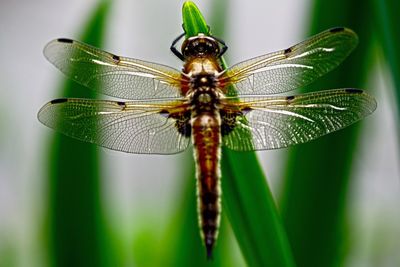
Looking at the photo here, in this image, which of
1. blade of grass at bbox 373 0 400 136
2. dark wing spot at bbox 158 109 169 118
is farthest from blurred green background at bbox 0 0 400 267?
dark wing spot at bbox 158 109 169 118

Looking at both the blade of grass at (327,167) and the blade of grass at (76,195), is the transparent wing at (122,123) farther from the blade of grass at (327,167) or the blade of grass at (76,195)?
the blade of grass at (327,167)

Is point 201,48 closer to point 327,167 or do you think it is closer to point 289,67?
point 289,67

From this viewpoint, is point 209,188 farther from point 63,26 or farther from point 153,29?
point 63,26

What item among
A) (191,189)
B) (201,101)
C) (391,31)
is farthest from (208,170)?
(391,31)

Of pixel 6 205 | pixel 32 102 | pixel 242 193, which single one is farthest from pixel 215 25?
pixel 32 102

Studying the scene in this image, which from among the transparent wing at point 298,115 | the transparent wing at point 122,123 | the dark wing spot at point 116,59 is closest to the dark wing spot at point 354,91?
the transparent wing at point 298,115

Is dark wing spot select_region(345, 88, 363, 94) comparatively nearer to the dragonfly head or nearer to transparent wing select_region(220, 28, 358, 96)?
transparent wing select_region(220, 28, 358, 96)

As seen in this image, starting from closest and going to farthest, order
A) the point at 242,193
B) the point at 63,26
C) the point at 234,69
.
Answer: the point at 242,193
the point at 234,69
the point at 63,26
